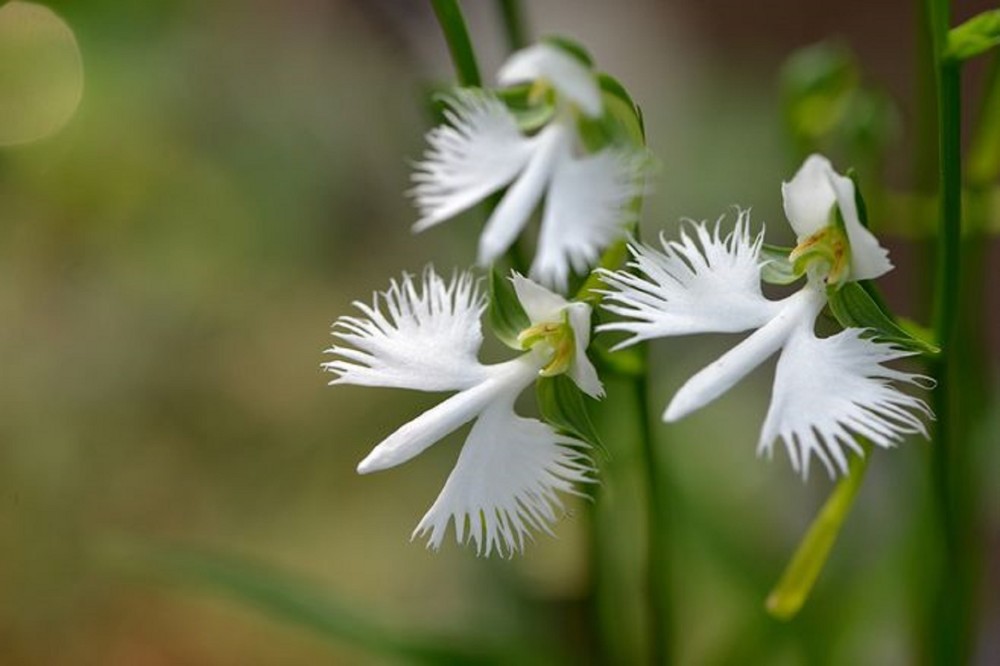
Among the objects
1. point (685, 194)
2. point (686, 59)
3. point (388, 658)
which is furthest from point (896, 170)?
point (388, 658)

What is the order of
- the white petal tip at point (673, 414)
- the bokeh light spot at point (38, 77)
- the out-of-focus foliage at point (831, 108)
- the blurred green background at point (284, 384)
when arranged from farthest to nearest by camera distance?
the bokeh light spot at point (38, 77)
the blurred green background at point (284, 384)
the out-of-focus foliage at point (831, 108)
the white petal tip at point (673, 414)

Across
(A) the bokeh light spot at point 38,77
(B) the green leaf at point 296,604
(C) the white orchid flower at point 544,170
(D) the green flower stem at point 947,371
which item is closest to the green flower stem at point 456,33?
(C) the white orchid flower at point 544,170

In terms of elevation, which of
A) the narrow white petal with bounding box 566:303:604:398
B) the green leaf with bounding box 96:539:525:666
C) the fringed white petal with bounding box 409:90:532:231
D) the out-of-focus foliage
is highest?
A: the out-of-focus foliage

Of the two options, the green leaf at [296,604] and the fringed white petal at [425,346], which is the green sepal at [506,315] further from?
the green leaf at [296,604]

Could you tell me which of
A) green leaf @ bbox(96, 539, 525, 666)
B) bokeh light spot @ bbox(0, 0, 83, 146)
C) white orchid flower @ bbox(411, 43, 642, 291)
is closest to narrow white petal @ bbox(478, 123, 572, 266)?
white orchid flower @ bbox(411, 43, 642, 291)

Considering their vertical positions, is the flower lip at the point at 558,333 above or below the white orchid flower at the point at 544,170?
below

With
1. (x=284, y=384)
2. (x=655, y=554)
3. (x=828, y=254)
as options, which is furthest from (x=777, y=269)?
(x=284, y=384)

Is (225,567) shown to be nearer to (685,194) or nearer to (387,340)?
(387,340)

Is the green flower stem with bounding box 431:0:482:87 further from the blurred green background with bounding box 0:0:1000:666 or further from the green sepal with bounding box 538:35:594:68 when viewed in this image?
the blurred green background with bounding box 0:0:1000:666

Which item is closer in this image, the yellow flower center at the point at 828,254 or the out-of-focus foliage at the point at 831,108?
the yellow flower center at the point at 828,254
